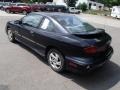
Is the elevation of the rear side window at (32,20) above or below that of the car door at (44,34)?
above

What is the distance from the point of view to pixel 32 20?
272 inches

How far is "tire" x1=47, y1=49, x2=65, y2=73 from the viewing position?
18.2ft

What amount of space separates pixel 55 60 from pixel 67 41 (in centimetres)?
78

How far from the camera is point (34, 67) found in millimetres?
6086

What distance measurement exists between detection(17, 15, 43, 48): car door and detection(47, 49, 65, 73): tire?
0.93 m

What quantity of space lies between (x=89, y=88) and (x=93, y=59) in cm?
70

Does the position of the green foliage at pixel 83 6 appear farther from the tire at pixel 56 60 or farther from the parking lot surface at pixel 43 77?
the tire at pixel 56 60

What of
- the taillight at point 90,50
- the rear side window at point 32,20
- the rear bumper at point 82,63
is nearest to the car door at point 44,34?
the rear side window at point 32,20

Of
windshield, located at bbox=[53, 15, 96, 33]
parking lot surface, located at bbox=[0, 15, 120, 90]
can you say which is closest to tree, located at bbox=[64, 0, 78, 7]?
parking lot surface, located at bbox=[0, 15, 120, 90]

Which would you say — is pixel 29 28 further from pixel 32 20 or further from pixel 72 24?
pixel 72 24

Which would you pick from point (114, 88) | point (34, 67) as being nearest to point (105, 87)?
point (114, 88)

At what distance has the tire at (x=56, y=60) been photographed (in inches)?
219

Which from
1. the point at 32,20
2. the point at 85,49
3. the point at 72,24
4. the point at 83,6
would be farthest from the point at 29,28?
the point at 83,6

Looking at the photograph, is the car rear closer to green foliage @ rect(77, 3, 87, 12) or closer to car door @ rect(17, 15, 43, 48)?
car door @ rect(17, 15, 43, 48)
